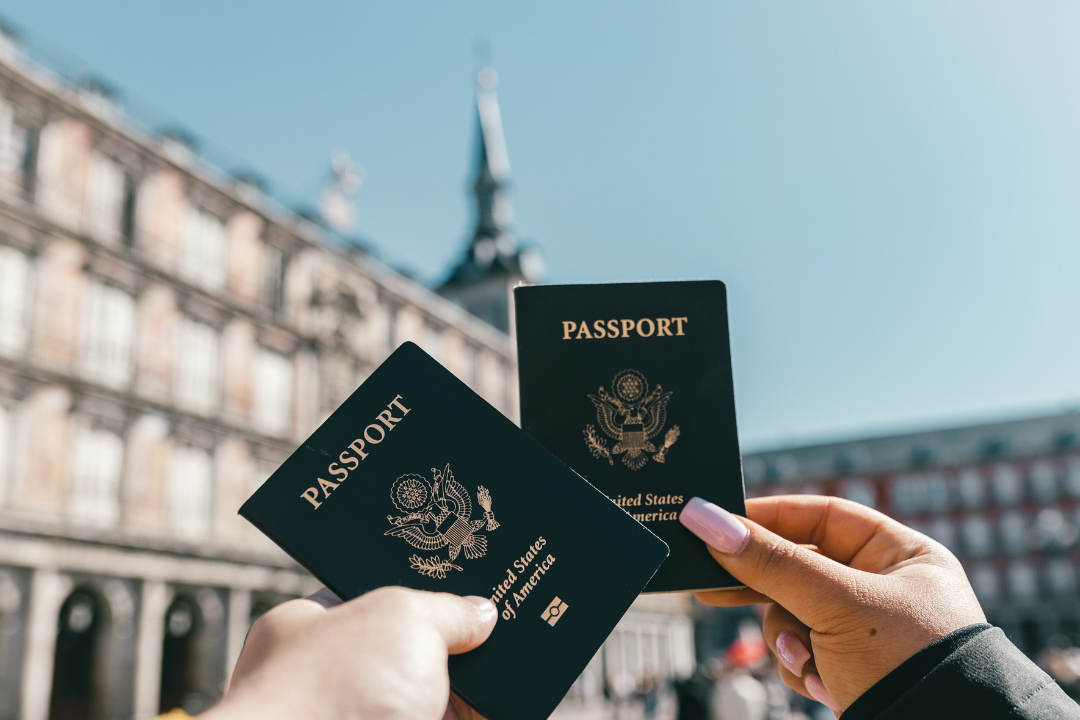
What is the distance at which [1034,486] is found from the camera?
2319 inches

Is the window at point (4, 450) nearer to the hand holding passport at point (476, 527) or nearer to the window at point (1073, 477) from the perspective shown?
the hand holding passport at point (476, 527)

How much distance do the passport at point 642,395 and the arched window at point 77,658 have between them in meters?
22.2

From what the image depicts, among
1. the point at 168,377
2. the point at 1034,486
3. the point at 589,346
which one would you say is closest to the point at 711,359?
the point at 589,346

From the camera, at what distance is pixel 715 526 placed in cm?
199

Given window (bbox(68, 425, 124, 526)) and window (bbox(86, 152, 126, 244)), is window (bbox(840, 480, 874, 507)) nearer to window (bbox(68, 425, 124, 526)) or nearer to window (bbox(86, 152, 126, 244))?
window (bbox(68, 425, 124, 526))

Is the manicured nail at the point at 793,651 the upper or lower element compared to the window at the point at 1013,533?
upper

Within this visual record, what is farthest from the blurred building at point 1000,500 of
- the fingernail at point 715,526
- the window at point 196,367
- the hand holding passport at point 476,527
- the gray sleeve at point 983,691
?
the hand holding passport at point 476,527

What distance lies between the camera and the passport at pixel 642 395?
2.08 m

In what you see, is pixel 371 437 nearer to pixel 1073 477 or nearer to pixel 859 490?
pixel 1073 477

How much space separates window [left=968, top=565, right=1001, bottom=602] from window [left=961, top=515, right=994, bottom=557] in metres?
1.07

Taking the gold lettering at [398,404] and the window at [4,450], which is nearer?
the gold lettering at [398,404]

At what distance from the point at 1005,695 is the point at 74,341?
23240 mm

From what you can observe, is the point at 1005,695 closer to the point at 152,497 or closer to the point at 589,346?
the point at 589,346

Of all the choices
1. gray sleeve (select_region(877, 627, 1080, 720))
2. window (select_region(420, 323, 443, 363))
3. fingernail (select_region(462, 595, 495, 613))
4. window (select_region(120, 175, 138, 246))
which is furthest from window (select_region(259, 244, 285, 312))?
gray sleeve (select_region(877, 627, 1080, 720))
